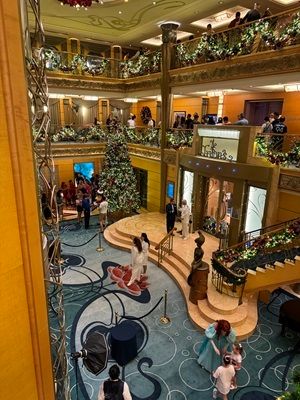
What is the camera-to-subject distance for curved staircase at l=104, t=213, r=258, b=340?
7.28 meters

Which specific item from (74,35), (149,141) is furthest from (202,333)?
(74,35)

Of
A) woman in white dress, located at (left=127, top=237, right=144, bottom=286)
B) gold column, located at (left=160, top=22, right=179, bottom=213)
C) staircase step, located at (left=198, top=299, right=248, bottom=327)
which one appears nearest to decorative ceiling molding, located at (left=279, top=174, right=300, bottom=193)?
staircase step, located at (left=198, top=299, right=248, bottom=327)

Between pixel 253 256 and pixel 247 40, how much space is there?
6891 mm

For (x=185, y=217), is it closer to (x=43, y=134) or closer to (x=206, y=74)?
(x=206, y=74)

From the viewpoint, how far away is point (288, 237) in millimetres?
7738

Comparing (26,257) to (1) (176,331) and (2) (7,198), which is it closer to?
(2) (7,198)

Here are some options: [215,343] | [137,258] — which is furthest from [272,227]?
[215,343]

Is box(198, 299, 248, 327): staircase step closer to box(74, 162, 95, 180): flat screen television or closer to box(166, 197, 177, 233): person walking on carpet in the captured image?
box(166, 197, 177, 233): person walking on carpet

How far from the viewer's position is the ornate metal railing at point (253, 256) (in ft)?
25.0

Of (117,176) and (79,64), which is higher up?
(79,64)

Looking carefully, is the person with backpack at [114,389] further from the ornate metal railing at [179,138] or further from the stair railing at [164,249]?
the ornate metal railing at [179,138]

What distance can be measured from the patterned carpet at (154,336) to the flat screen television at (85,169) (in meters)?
10.1

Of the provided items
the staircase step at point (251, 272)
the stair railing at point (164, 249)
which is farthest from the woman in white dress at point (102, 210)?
the staircase step at point (251, 272)

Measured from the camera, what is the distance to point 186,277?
9047 mm
